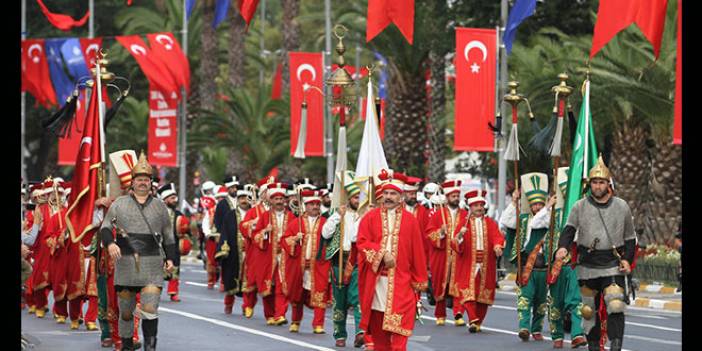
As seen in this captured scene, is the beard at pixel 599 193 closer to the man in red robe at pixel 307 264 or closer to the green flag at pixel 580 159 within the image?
the green flag at pixel 580 159

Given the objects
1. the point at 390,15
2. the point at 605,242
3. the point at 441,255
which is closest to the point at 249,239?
the point at 441,255

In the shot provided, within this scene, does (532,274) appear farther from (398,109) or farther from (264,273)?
(398,109)

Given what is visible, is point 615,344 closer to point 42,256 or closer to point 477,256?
point 477,256

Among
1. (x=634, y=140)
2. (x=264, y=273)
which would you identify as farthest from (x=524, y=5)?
(x=264, y=273)

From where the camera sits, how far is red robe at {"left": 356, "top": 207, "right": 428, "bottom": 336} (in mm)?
15352

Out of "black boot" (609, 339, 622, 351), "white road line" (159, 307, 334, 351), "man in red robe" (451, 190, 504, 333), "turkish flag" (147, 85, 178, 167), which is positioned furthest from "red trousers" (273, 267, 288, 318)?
"turkish flag" (147, 85, 178, 167)

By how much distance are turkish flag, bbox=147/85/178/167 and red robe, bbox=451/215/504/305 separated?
21.7 m

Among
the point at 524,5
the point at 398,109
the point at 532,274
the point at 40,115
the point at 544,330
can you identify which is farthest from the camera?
the point at 40,115

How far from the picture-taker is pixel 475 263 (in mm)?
20750

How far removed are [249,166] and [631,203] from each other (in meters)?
15.8

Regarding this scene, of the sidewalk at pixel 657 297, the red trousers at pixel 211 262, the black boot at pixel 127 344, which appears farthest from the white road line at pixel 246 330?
the sidewalk at pixel 657 297

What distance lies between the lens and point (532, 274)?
61.8 ft

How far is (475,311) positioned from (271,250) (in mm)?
2910

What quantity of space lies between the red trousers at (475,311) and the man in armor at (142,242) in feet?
18.6
